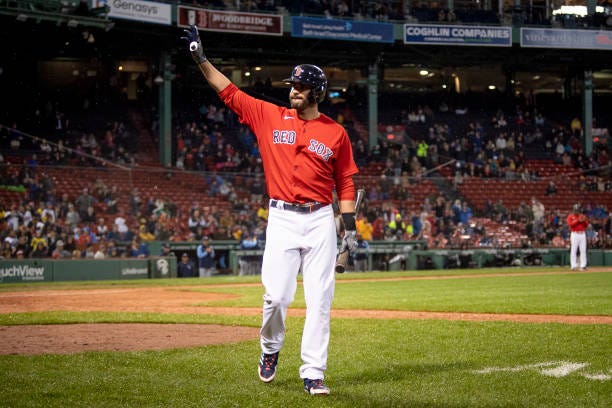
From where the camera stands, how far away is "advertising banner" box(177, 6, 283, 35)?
31.3 meters

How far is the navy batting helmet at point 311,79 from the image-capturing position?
6219 mm

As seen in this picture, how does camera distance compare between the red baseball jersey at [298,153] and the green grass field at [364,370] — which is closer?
the green grass field at [364,370]

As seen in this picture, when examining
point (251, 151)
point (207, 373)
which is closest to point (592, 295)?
point (207, 373)

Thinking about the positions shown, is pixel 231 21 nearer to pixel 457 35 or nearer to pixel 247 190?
pixel 457 35

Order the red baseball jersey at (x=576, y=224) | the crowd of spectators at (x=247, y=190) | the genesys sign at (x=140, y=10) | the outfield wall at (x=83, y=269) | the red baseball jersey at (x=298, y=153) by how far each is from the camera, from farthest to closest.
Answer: the genesys sign at (x=140, y=10) → the red baseball jersey at (x=576, y=224) → the crowd of spectators at (x=247, y=190) → the outfield wall at (x=83, y=269) → the red baseball jersey at (x=298, y=153)

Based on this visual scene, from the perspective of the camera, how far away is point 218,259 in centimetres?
2500

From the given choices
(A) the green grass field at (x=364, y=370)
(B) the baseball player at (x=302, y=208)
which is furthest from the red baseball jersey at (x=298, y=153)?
(A) the green grass field at (x=364, y=370)

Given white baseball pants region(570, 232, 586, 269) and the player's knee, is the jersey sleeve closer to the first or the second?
the player's knee

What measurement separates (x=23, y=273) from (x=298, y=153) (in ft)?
54.1

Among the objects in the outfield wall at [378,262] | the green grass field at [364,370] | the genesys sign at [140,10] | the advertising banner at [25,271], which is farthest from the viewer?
the genesys sign at [140,10]

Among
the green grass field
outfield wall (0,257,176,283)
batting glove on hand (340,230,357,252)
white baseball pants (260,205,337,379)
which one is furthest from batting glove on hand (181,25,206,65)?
outfield wall (0,257,176,283)

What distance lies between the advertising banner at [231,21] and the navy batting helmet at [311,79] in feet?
83.6

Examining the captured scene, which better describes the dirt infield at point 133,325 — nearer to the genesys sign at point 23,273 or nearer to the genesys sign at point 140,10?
→ the genesys sign at point 23,273

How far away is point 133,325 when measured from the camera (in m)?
10.4
